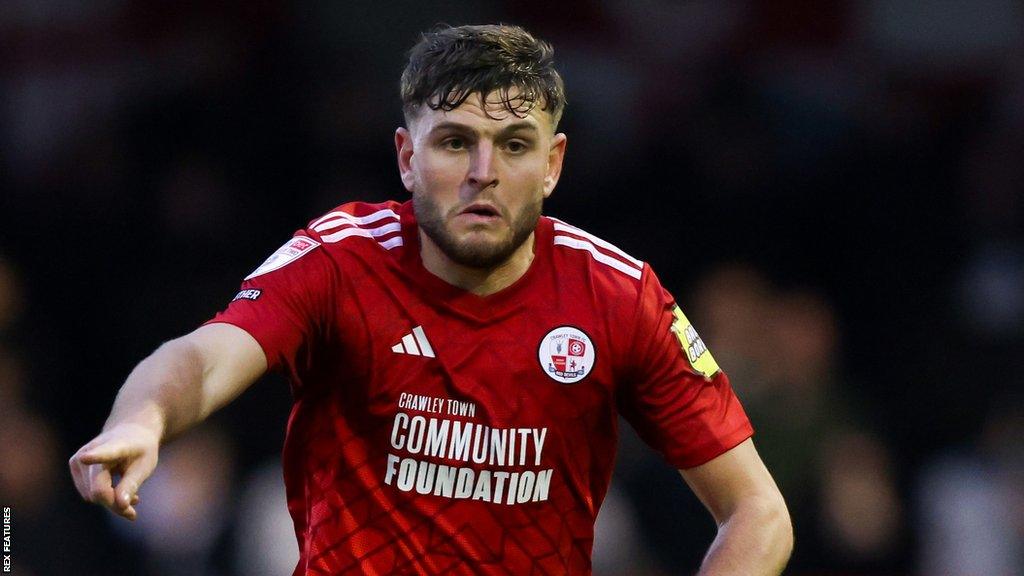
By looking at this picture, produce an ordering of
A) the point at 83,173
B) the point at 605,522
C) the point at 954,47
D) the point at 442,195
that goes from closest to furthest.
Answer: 1. the point at 442,195
2. the point at 605,522
3. the point at 83,173
4. the point at 954,47

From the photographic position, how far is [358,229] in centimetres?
402

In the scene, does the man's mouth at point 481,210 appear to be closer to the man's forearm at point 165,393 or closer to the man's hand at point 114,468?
the man's forearm at point 165,393

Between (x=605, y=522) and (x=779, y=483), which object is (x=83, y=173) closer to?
(x=605, y=522)

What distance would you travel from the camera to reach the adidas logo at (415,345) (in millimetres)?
→ 3805

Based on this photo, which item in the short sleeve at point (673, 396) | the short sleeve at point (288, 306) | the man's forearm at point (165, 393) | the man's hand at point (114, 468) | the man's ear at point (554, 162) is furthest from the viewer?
the man's ear at point (554, 162)

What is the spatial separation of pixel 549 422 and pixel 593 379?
160 millimetres

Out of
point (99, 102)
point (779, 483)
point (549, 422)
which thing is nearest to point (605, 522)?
point (779, 483)

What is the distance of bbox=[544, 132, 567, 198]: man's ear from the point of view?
4.00 metres

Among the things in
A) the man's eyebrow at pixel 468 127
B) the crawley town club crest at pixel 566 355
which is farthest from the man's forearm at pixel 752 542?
the man's eyebrow at pixel 468 127

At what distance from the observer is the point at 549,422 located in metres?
3.84

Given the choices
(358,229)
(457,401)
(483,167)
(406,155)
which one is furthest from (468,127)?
(457,401)

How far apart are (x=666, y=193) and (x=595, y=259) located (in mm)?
5147

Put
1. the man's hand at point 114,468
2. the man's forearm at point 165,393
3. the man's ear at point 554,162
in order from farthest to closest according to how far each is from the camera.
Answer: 1. the man's ear at point 554,162
2. the man's forearm at point 165,393
3. the man's hand at point 114,468

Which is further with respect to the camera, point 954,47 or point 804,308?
point 954,47
